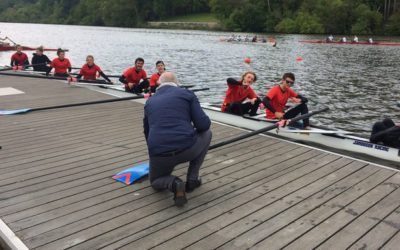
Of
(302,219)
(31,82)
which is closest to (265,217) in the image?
(302,219)

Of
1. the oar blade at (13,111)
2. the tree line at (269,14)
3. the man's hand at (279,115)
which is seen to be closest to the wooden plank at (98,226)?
the man's hand at (279,115)

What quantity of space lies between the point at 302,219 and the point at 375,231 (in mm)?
802

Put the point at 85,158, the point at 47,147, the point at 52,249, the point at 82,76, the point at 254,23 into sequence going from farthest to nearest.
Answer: the point at 254,23 < the point at 82,76 < the point at 47,147 < the point at 85,158 < the point at 52,249

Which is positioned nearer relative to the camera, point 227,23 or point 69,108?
point 69,108

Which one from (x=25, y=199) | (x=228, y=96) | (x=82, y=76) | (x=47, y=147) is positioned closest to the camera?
(x=25, y=199)

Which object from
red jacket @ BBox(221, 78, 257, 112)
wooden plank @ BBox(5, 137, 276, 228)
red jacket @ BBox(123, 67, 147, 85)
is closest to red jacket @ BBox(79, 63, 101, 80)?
red jacket @ BBox(123, 67, 147, 85)

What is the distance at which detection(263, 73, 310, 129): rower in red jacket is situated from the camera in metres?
8.70

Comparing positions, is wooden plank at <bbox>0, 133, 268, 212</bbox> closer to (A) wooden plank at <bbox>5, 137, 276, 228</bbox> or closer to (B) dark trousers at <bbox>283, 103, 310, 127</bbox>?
(A) wooden plank at <bbox>5, 137, 276, 228</bbox>

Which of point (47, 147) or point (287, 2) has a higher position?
point (287, 2)

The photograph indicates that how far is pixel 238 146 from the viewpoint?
777cm

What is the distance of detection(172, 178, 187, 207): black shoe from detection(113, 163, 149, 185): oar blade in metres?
1.02

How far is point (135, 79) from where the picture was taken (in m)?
13.9

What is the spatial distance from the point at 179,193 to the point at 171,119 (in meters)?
0.90

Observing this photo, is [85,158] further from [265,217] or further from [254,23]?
[254,23]
